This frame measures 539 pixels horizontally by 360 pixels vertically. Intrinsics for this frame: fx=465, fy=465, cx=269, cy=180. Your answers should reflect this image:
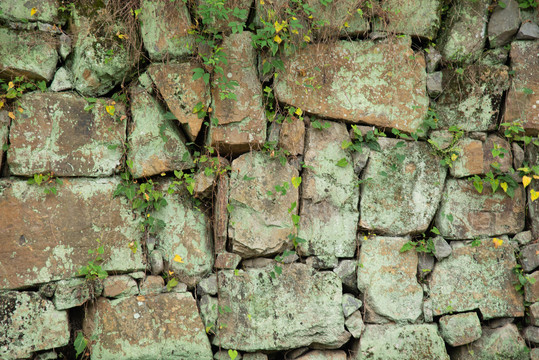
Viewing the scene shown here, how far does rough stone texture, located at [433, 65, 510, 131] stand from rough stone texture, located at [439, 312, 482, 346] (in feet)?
4.45

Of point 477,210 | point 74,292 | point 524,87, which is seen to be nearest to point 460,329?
point 477,210

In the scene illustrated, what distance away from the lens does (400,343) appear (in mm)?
3186

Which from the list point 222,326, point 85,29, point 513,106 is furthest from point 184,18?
point 513,106

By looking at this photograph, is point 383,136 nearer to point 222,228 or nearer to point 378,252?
point 378,252

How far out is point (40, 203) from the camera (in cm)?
290

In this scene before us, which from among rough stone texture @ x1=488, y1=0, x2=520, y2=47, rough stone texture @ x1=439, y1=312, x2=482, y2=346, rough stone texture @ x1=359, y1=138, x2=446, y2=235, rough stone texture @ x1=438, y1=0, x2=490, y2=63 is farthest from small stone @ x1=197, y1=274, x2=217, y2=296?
rough stone texture @ x1=488, y1=0, x2=520, y2=47

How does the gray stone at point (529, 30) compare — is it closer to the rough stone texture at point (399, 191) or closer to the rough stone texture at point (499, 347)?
the rough stone texture at point (399, 191)

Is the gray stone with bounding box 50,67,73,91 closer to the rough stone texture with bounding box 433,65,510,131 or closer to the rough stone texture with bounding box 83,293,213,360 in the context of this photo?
the rough stone texture with bounding box 83,293,213,360

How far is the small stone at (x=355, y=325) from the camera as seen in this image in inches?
125

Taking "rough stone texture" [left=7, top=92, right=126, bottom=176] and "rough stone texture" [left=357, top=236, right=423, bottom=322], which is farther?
"rough stone texture" [left=357, top=236, right=423, bottom=322]

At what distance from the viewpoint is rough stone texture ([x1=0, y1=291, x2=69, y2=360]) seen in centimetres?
277

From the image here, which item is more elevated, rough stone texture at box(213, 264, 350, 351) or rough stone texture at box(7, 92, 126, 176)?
rough stone texture at box(7, 92, 126, 176)

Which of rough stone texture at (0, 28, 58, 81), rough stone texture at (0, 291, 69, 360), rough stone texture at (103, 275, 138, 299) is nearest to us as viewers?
rough stone texture at (0, 291, 69, 360)

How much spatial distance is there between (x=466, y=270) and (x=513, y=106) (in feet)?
3.99
